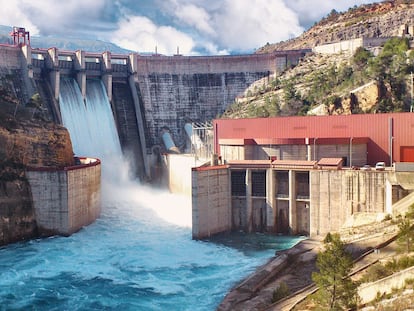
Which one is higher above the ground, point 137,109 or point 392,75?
point 392,75

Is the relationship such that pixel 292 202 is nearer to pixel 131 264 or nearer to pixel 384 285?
pixel 131 264

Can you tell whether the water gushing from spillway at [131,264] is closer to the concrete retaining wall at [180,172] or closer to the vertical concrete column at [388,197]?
the concrete retaining wall at [180,172]

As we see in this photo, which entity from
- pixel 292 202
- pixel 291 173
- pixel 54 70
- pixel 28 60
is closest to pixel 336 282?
pixel 292 202

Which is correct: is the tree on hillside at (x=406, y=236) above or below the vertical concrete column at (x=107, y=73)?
below

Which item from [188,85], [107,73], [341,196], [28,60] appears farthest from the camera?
[188,85]

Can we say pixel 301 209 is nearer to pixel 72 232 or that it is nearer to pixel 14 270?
pixel 72 232

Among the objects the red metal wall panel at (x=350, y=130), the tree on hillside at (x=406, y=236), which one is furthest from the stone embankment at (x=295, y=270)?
the red metal wall panel at (x=350, y=130)
